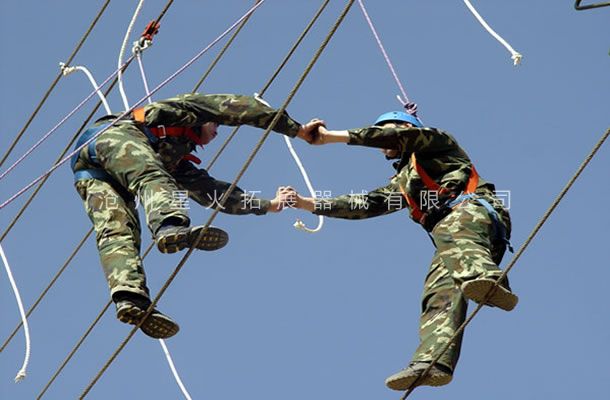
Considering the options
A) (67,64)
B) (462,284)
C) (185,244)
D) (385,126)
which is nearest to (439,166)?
(385,126)

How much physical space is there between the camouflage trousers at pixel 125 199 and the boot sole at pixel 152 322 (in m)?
0.13

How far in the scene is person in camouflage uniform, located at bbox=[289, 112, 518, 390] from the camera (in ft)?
31.8

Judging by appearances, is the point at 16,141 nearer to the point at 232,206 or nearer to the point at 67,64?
the point at 67,64

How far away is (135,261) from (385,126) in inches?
68.7

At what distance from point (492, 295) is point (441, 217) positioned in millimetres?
1140

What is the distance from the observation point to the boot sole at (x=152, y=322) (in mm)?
9570

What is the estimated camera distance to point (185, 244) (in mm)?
9438

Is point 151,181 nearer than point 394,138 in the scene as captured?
Yes

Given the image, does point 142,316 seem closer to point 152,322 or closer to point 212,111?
point 152,322

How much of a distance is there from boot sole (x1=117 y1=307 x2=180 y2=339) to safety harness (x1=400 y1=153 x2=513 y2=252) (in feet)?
5.70

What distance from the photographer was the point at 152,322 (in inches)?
380

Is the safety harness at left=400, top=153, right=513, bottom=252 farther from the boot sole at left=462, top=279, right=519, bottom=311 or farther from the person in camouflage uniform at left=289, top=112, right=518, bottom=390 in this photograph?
the boot sole at left=462, top=279, right=519, bottom=311

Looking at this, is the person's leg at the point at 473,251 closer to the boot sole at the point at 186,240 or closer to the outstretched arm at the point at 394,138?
the outstretched arm at the point at 394,138

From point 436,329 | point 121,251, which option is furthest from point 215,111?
point 436,329
